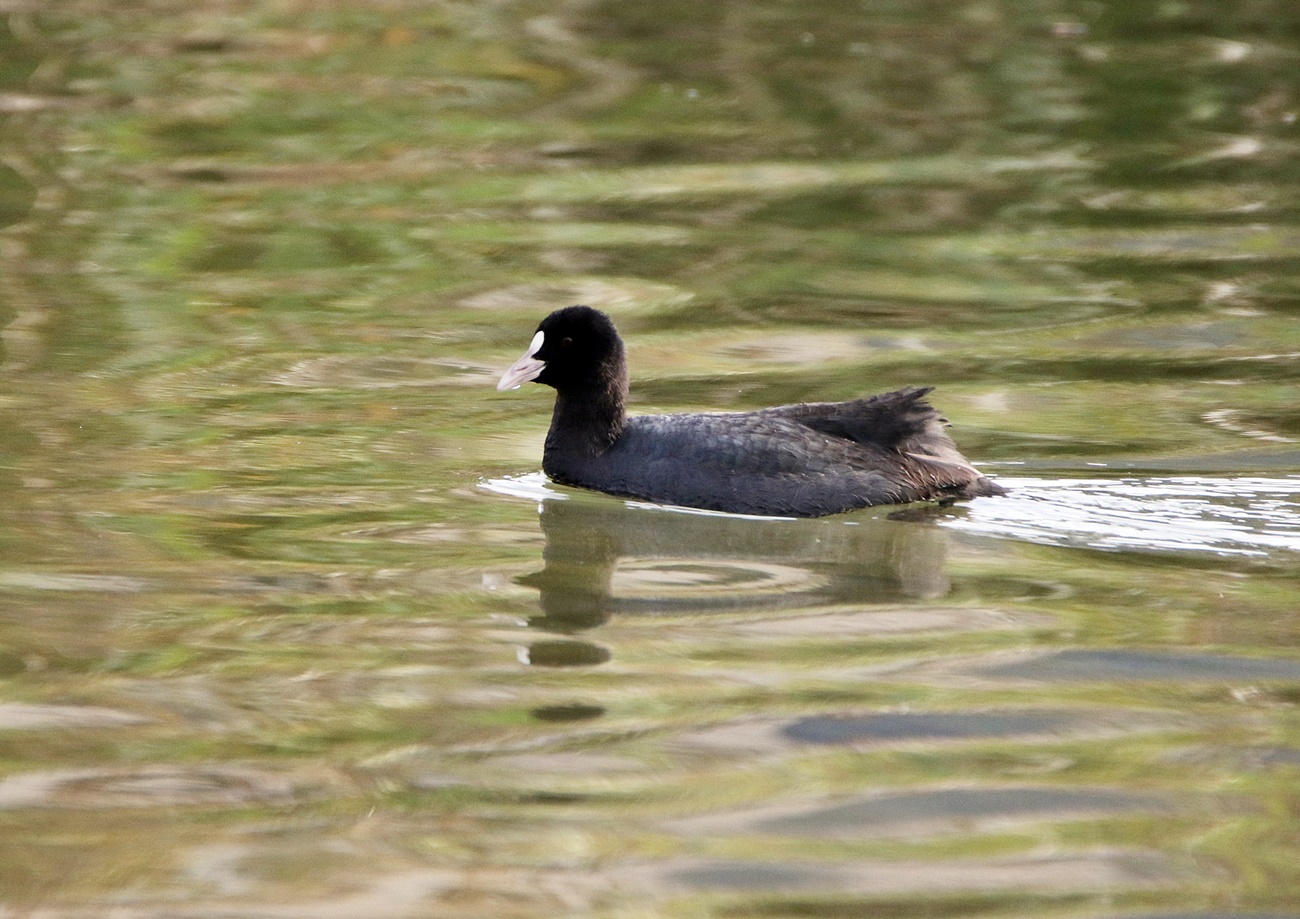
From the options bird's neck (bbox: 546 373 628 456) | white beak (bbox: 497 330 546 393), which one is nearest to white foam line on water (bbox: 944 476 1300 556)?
bird's neck (bbox: 546 373 628 456)

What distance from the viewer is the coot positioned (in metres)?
8.01

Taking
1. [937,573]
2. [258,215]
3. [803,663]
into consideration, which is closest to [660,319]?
[258,215]

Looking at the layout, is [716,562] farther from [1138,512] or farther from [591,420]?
[1138,512]

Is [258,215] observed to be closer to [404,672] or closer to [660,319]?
[660,319]

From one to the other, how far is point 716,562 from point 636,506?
2.99 ft

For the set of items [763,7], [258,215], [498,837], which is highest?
[763,7]

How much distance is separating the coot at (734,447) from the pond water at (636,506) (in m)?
0.15

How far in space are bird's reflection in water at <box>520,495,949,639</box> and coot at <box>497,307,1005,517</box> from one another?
94 millimetres

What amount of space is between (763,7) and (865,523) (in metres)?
13.9

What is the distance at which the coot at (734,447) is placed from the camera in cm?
801

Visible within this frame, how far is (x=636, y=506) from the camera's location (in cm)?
818

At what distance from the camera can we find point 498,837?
4801 mm

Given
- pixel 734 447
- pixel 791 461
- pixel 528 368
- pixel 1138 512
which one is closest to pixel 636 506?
pixel 734 447

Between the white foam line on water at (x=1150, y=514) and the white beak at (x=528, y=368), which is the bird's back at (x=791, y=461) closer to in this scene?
the white foam line on water at (x=1150, y=514)
